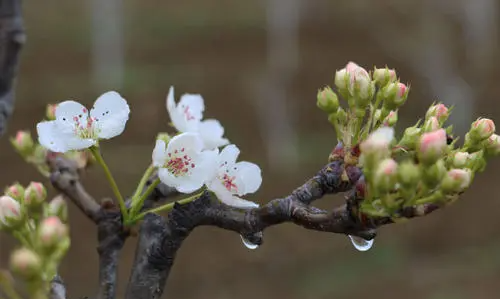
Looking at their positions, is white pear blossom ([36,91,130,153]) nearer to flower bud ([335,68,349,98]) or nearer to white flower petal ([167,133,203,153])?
white flower petal ([167,133,203,153])

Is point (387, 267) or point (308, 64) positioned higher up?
point (308, 64)

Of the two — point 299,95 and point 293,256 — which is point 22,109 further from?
point 293,256

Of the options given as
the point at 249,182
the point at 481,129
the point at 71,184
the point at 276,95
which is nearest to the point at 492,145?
the point at 481,129

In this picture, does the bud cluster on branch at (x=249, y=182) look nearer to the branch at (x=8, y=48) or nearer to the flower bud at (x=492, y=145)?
the flower bud at (x=492, y=145)

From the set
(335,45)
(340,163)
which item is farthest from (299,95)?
(340,163)

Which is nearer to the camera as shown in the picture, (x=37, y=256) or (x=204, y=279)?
(x=37, y=256)

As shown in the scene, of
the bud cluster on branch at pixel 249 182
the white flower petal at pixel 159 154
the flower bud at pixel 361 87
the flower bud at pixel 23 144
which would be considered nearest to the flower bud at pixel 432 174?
the bud cluster on branch at pixel 249 182
